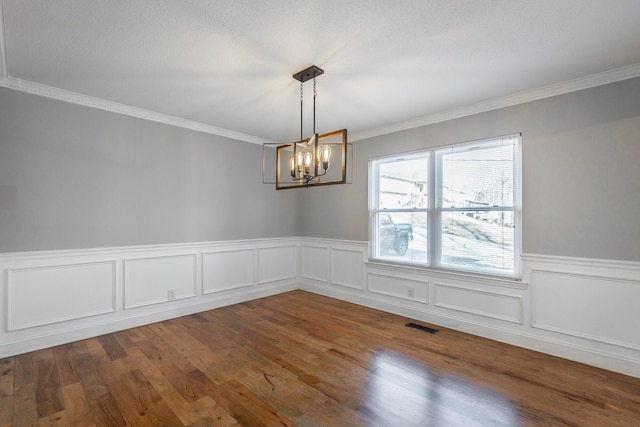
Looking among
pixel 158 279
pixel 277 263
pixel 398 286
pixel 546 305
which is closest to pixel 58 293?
pixel 158 279

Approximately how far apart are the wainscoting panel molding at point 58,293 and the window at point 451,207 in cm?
347

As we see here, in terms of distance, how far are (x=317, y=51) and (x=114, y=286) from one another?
341 centimetres

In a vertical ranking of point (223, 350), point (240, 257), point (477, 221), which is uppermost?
point (477, 221)

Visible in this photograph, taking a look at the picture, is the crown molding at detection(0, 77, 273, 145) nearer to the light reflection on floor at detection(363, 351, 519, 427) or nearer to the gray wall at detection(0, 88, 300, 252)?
the gray wall at detection(0, 88, 300, 252)

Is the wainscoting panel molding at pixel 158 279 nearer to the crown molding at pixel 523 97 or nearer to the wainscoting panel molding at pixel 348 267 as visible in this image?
the wainscoting panel molding at pixel 348 267

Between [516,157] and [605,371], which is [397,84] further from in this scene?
[605,371]

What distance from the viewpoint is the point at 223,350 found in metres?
3.08

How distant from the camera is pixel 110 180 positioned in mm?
3533

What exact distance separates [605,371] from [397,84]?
3221 millimetres

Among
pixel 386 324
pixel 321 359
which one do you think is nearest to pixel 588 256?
pixel 386 324

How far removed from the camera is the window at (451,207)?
3.36 m

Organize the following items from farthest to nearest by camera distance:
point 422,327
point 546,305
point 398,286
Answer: point 398,286
point 422,327
point 546,305

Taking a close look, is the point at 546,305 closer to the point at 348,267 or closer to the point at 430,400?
the point at 430,400

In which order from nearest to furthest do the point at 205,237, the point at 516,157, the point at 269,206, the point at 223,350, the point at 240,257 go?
1. the point at 223,350
2. the point at 516,157
3. the point at 205,237
4. the point at 240,257
5. the point at 269,206
